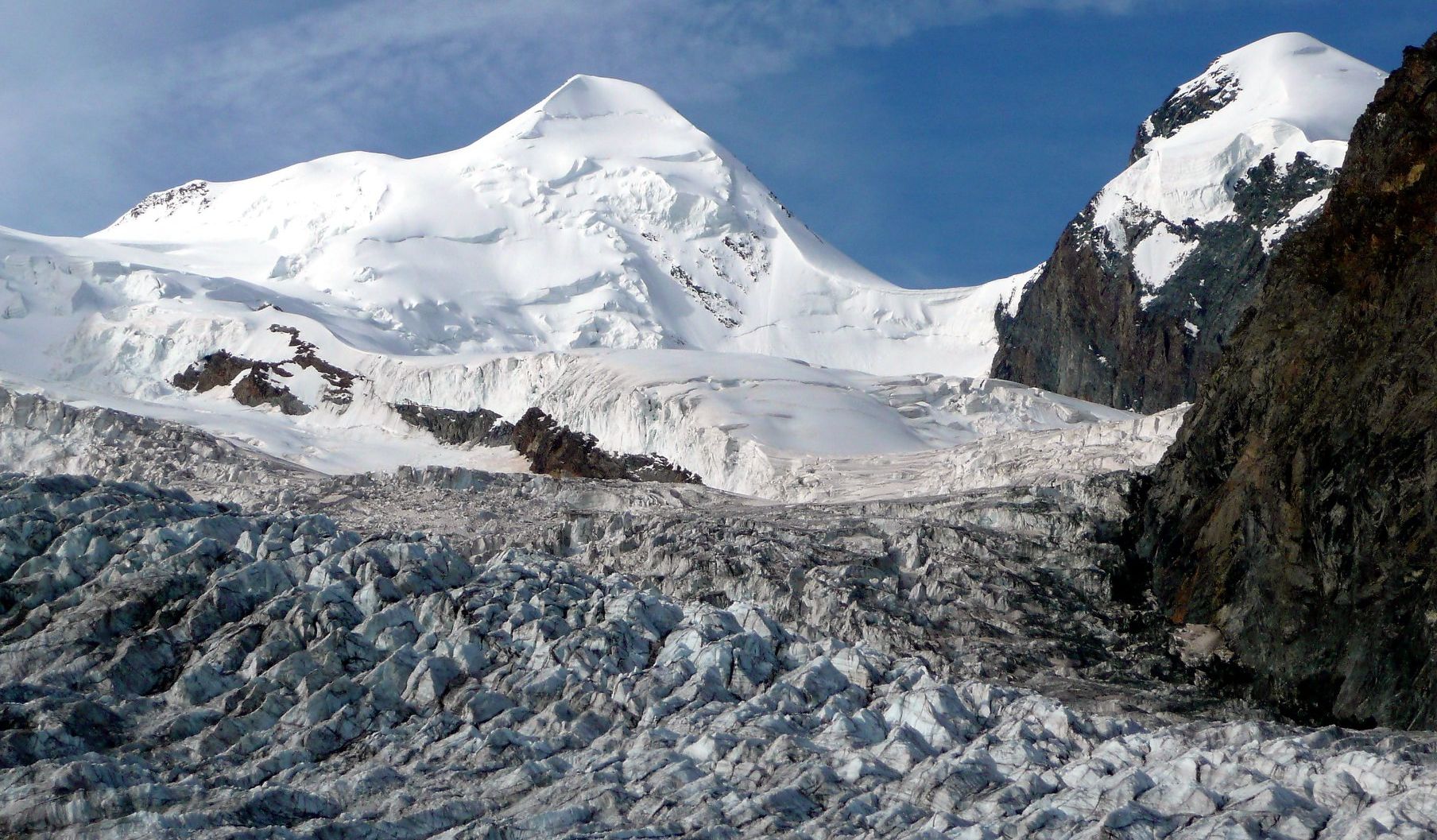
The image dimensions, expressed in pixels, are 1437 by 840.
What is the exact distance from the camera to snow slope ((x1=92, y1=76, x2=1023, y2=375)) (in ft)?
375

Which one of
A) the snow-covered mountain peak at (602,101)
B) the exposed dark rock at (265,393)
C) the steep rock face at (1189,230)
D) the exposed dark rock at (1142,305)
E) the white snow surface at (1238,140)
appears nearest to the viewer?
the exposed dark rock at (265,393)

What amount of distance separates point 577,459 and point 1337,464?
126 ft

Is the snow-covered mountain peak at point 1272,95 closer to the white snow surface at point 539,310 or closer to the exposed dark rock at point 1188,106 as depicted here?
the exposed dark rock at point 1188,106

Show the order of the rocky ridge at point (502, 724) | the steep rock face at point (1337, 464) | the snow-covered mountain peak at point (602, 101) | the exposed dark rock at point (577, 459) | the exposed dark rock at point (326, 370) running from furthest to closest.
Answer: the snow-covered mountain peak at point (602, 101), the exposed dark rock at point (326, 370), the exposed dark rock at point (577, 459), the steep rock face at point (1337, 464), the rocky ridge at point (502, 724)

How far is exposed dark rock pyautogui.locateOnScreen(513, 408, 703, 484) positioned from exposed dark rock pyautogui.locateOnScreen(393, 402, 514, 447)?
4.82 feet

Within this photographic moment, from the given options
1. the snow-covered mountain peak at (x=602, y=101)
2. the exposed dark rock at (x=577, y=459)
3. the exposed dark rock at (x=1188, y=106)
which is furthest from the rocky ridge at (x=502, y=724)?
the snow-covered mountain peak at (x=602, y=101)

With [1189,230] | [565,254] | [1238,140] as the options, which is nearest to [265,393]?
[565,254]

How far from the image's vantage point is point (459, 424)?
80.3 m

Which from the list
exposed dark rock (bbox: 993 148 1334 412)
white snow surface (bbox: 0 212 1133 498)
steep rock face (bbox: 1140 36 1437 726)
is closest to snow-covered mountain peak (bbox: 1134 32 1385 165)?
exposed dark rock (bbox: 993 148 1334 412)

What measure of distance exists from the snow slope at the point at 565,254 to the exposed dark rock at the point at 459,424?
72.4 feet

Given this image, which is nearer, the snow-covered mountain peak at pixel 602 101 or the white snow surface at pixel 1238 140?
the white snow surface at pixel 1238 140

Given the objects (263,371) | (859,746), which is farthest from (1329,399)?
(263,371)

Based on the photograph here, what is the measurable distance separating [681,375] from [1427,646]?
4454 centimetres

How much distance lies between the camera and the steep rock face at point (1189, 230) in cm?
9681
